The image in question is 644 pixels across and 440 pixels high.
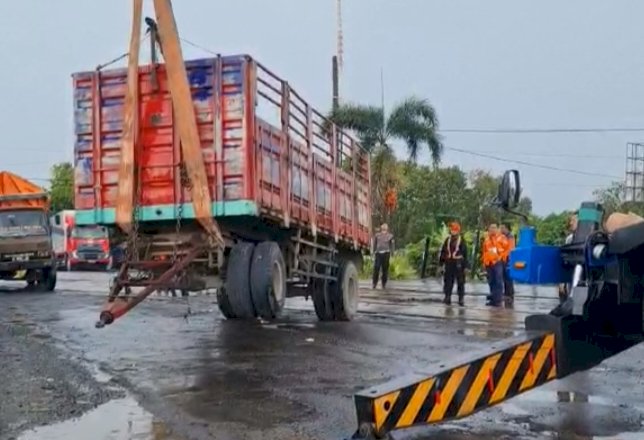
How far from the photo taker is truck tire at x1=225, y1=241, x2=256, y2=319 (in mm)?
11711

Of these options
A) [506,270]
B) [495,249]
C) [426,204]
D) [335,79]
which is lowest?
[506,270]

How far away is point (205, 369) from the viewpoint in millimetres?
9883

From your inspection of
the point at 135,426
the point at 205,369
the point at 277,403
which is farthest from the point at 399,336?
the point at 135,426

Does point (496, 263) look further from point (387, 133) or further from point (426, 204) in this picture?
point (426, 204)

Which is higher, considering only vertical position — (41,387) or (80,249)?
(80,249)

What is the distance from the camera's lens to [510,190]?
19.7 feet

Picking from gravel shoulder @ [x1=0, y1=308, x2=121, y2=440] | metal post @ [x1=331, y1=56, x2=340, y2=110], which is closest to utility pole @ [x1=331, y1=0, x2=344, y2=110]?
metal post @ [x1=331, y1=56, x2=340, y2=110]

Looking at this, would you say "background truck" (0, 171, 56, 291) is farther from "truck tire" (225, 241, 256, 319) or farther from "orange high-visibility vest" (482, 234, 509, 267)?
"truck tire" (225, 241, 256, 319)

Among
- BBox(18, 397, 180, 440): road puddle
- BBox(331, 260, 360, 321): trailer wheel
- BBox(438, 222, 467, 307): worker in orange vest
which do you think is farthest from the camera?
BBox(438, 222, 467, 307): worker in orange vest

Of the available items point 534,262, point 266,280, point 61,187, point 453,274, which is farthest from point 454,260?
point 61,187

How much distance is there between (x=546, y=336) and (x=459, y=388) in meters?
0.63

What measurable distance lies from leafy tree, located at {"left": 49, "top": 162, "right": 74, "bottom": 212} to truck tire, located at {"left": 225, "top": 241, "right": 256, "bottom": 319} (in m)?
50.2

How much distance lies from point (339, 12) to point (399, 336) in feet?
115

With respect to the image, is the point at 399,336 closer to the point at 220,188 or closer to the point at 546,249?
the point at 220,188
